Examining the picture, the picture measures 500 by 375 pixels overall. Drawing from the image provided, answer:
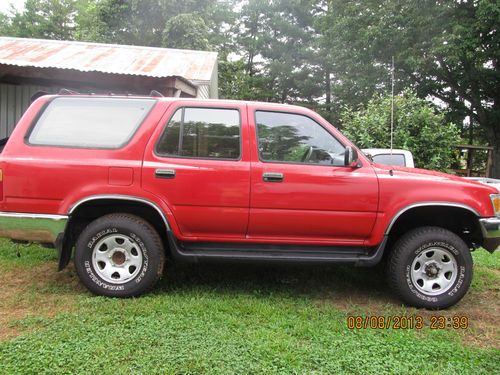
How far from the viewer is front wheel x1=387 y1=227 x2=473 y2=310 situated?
3.98 meters

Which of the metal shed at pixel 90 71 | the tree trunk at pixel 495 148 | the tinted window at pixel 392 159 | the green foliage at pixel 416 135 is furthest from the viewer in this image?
the tree trunk at pixel 495 148

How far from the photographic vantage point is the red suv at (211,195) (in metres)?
3.85

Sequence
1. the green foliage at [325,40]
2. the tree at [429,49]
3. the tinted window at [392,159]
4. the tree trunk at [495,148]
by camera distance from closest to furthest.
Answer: the tinted window at [392,159] → the tree at [429,49] → the green foliage at [325,40] → the tree trunk at [495,148]

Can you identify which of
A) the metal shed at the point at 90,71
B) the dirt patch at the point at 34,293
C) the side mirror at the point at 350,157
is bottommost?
the dirt patch at the point at 34,293

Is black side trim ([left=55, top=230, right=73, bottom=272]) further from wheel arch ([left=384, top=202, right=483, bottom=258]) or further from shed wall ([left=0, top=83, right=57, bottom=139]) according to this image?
shed wall ([left=0, top=83, right=57, bottom=139])

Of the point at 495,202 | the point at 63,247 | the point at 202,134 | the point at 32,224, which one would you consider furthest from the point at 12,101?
the point at 495,202

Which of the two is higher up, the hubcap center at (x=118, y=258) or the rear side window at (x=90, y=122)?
the rear side window at (x=90, y=122)

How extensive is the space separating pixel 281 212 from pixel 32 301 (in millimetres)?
2434

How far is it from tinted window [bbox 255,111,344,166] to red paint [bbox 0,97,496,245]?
0.34 ft

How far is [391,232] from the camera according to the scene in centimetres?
433

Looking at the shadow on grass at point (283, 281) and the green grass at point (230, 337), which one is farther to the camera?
the shadow on grass at point (283, 281)

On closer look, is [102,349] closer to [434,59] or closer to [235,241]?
[235,241]

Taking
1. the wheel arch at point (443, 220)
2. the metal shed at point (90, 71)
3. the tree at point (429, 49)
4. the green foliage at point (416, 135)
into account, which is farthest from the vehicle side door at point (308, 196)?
the tree at point (429, 49)

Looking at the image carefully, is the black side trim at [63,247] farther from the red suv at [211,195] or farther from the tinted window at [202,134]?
the tinted window at [202,134]
